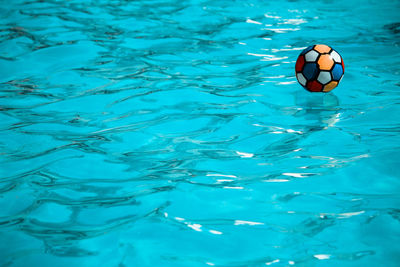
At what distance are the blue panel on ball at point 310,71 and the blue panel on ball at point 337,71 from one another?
0.14m

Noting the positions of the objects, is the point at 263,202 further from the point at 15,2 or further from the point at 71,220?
the point at 15,2

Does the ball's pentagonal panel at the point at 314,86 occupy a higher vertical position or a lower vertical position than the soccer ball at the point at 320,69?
lower

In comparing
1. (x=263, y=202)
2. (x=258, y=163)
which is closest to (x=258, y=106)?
(x=258, y=163)

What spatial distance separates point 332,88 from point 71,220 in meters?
2.39

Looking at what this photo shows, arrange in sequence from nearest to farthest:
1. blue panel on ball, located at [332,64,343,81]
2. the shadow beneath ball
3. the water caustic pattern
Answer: the water caustic pattern → the shadow beneath ball → blue panel on ball, located at [332,64,343,81]

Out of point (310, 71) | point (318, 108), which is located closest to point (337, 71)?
point (310, 71)

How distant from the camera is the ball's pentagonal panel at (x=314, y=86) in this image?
3.75 m

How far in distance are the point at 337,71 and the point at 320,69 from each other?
138mm

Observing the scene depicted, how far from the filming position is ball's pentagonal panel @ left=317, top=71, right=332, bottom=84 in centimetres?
371

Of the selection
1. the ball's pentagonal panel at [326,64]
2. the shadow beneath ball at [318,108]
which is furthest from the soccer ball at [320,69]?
the shadow beneath ball at [318,108]

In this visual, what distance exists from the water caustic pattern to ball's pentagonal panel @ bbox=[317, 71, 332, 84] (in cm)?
19

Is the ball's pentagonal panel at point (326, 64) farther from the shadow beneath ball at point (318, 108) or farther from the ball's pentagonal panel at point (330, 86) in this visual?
the shadow beneath ball at point (318, 108)

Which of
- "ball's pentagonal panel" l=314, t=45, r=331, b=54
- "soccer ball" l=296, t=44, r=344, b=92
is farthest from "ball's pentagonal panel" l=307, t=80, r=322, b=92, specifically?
"ball's pentagonal panel" l=314, t=45, r=331, b=54

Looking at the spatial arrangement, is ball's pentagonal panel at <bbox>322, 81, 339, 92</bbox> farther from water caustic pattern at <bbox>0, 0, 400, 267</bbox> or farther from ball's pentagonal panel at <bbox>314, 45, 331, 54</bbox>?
ball's pentagonal panel at <bbox>314, 45, 331, 54</bbox>
